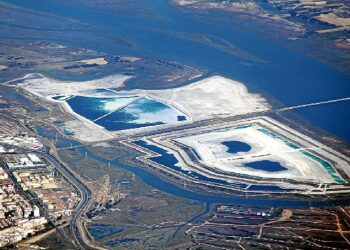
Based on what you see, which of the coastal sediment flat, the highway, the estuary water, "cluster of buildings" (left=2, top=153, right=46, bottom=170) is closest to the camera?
the highway

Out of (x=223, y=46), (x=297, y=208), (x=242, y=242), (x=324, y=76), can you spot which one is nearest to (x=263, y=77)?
(x=324, y=76)

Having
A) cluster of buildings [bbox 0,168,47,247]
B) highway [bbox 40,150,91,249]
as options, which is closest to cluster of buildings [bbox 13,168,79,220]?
highway [bbox 40,150,91,249]

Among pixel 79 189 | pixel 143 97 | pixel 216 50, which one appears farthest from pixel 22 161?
pixel 216 50

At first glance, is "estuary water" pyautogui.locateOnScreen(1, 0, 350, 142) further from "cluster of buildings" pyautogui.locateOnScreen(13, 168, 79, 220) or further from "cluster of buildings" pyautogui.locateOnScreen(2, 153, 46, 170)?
"cluster of buildings" pyautogui.locateOnScreen(13, 168, 79, 220)

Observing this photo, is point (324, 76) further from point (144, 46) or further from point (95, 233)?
point (95, 233)

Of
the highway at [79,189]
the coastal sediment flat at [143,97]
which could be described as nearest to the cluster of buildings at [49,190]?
the highway at [79,189]

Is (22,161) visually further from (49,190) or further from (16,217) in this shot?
(16,217)

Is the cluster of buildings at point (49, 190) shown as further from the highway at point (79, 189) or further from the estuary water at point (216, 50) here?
the estuary water at point (216, 50)
